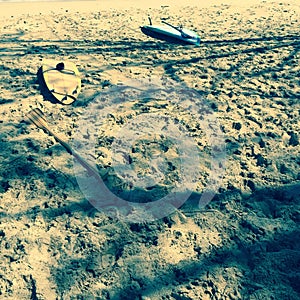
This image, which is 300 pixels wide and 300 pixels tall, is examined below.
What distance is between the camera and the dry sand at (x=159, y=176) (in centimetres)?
547

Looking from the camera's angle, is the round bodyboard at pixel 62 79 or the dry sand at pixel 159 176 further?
the round bodyboard at pixel 62 79

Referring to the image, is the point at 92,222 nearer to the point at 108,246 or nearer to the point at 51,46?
the point at 108,246

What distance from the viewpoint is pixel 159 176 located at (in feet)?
22.9

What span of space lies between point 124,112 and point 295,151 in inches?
147

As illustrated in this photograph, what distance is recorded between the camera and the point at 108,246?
5.85 metres

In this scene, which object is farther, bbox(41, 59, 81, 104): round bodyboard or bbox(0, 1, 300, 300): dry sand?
bbox(41, 59, 81, 104): round bodyboard

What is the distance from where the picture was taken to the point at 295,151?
757 centimetres

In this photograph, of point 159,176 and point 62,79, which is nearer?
point 159,176

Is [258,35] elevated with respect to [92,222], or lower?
elevated

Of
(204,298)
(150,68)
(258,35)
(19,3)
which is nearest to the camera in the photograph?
(204,298)

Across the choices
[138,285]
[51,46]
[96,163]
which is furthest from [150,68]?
[138,285]

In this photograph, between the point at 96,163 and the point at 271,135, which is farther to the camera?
the point at 271,135

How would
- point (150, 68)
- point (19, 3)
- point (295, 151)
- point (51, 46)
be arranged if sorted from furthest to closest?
point (19, 3), point (51, 46), point (150, 68), point (295, 151)

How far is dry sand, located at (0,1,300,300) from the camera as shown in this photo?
547 centimetres
